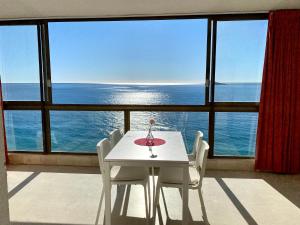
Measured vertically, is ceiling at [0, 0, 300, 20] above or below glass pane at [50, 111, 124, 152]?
above

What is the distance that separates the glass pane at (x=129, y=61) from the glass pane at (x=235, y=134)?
0.51 m

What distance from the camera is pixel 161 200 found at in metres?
2.76

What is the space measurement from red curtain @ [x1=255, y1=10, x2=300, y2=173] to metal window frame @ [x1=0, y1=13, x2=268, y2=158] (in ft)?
0.81

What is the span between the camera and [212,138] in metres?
3.76

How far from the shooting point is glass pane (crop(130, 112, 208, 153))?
12.3 ft

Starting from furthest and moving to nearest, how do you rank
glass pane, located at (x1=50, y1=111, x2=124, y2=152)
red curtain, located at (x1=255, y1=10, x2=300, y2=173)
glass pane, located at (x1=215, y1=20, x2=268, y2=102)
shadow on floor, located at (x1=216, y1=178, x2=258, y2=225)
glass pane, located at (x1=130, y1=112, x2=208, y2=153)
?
glass pane, located at (x1=50, y1=111, x2=124, y2=152)
glass pane, located at (x1=130, y1=112, x2=208, y2=153)
glass pane, located at (x1=215, y1=20, x2=268, y2=102)
red curtain, located at (x1=255, y1=10, x2=300, y2=173)
shadow on floor, located at (x1=216, y1=178, x2=258, y2=225)

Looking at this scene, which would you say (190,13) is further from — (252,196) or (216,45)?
(252,196)

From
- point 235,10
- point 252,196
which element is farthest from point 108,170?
point 235,10

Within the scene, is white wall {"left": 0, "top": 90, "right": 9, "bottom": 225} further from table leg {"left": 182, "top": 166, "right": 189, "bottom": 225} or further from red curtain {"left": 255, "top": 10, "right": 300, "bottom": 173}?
red curtain {"left": 255, "top": 10, "right": 300, "bottom": 173}

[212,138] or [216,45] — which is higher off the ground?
[216,45]

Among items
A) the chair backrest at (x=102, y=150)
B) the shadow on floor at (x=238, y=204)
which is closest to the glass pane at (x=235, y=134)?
the shadow on floor at (x=238, y=204)

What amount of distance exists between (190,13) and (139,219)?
108 inches

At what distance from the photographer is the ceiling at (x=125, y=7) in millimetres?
2986

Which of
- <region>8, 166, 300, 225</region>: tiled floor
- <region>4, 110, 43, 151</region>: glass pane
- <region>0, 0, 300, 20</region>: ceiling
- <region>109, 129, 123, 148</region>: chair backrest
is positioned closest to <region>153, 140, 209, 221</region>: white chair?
<region>8, 166, 300, 225</region>: tiled floor
